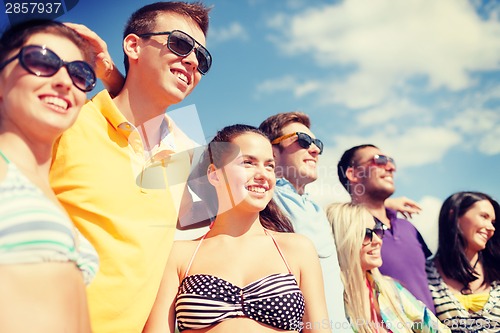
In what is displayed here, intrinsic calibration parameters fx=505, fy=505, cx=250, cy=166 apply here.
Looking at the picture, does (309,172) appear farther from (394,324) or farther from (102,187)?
(102,187)

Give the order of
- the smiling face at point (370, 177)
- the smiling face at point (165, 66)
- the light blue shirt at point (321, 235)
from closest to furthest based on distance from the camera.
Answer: the smiling face at point (165, 66), the light blue shirt at point (321, 235), the smiling face at point (370, 177)

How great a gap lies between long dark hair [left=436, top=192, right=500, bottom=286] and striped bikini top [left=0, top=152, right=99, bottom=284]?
5640 mm

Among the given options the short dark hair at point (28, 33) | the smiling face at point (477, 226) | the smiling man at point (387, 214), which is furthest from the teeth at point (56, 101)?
the smiling face at point (477, 226)

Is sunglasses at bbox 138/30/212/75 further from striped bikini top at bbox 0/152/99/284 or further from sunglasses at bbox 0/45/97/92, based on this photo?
striped bikini top at bbox 0/152/99/284

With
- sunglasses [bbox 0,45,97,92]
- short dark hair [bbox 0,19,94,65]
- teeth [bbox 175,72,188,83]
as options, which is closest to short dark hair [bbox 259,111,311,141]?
teeth [bbox 175,72,188,83]

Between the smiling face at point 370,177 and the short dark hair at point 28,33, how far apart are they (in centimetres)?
502

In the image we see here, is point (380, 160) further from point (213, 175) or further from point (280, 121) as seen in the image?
point (213, 175)

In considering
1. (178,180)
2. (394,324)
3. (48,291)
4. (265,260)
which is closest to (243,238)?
(265,260)

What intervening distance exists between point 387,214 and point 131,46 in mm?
4431

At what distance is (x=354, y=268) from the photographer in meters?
5.18

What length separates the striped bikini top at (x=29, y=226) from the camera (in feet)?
6.37

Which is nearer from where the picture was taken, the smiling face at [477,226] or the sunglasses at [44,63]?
the sunglasses at [44,63]

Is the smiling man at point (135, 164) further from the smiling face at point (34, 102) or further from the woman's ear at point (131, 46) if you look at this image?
the smiling face at point (34, 102)

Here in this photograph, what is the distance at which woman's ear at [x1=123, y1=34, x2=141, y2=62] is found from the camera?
11.8ft
